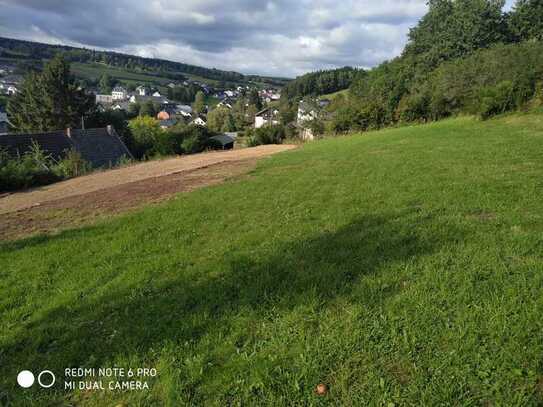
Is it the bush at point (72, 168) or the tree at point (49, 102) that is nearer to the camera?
the bush at point (72, 168)

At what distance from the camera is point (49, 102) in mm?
39438

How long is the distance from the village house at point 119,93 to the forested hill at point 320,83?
67.1 metres

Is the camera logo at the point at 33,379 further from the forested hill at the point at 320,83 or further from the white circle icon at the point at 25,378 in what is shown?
the forested hill at the point at 320,83

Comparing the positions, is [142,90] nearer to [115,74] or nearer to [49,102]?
[115,74]

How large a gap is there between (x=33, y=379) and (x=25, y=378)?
7cm

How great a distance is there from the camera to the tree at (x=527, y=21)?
37.6 meters

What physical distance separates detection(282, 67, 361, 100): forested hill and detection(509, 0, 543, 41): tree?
56.3m

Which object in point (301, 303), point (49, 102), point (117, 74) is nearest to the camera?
point (301, 303)

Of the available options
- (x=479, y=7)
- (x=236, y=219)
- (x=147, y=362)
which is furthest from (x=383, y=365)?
(x=479, y=7)

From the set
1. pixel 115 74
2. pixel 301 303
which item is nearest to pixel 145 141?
pixel 301 303

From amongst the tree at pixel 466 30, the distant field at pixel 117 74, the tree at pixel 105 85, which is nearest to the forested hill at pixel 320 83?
the tree at pixel 466 30

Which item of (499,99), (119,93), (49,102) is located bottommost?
(499,99)

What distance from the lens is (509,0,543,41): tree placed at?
37625 millimetres

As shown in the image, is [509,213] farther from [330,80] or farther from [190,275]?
[330,80]
